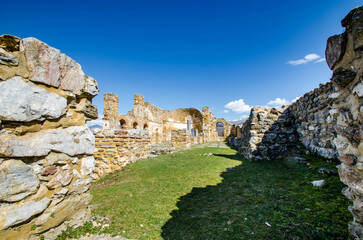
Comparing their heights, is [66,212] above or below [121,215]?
above

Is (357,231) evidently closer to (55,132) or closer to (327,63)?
(327,63)

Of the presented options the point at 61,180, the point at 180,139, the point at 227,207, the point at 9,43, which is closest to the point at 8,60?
the point at 9,43

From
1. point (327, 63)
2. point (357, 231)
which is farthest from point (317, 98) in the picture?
point (357, 231)

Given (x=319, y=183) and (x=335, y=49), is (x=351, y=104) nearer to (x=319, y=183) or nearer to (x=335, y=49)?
(x=335, y=49)

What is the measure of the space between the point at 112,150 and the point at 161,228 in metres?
4.19

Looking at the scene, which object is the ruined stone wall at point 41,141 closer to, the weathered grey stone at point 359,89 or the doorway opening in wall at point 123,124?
the weathered grey stone at point 359,89

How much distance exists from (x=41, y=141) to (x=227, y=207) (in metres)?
2.86

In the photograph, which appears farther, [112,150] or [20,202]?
[112,150]

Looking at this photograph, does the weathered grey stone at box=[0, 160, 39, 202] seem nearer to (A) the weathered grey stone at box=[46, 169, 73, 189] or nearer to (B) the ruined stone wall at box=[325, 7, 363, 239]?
(A) the weathered grey stone at box=[46, 169, 73, 189]

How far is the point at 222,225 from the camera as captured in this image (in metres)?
2.24

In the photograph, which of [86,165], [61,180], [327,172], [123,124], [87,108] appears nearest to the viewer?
[61,180]

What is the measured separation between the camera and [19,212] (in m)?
1.65

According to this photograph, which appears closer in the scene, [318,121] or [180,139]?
[318,121]

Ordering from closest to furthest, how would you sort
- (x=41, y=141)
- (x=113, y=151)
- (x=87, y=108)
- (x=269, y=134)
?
(x=41, y=141)
(x=87, y=108)
(x=113, y=151)
(x=269, y=134)
